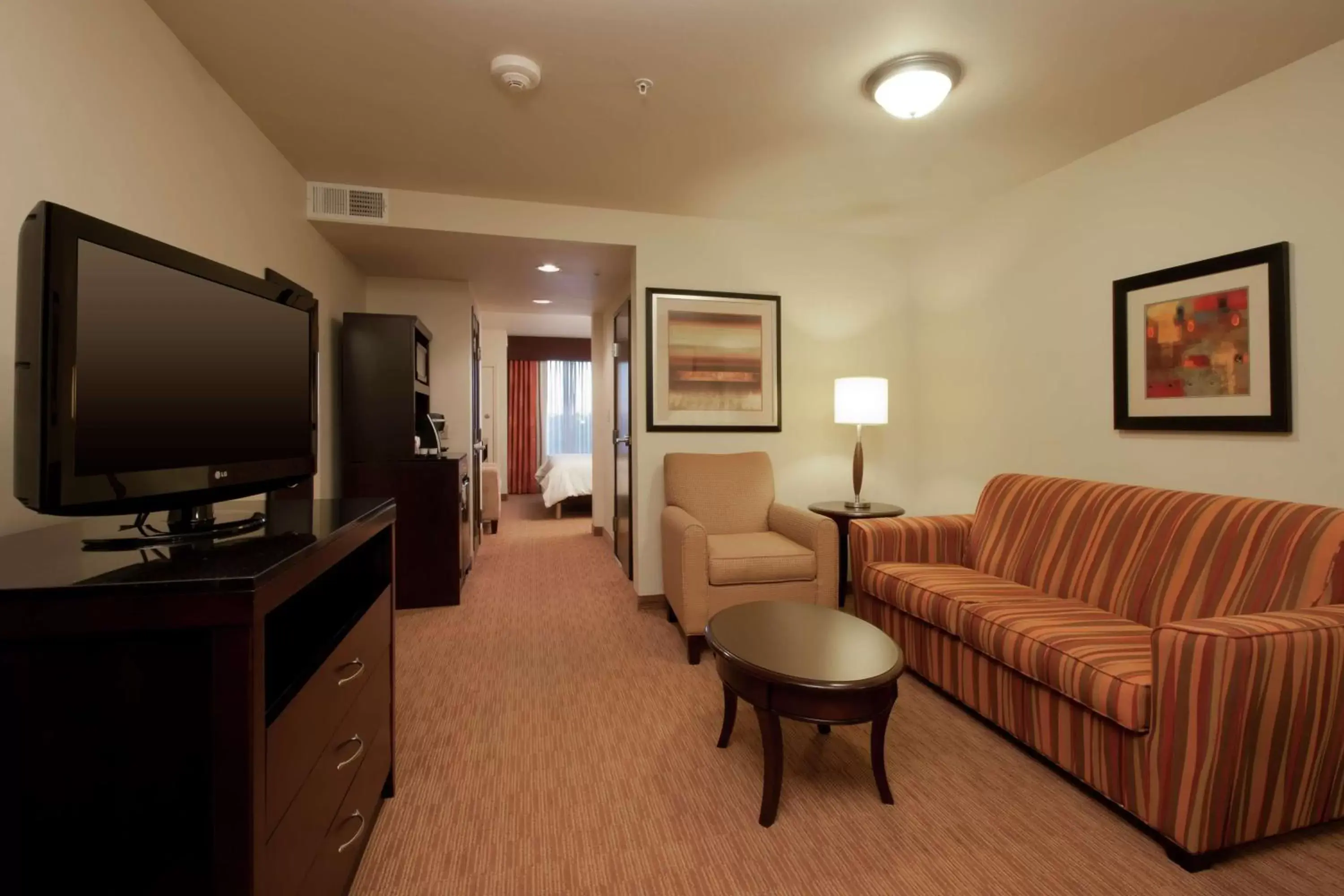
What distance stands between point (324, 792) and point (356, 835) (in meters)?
0.29

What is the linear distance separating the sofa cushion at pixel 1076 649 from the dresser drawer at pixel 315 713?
1.89 meters

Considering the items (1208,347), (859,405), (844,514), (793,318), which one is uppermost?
(793,318)

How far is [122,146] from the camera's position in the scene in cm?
160

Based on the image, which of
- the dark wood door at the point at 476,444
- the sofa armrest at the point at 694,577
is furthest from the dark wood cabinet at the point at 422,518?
the sofa armrest at the point at 694,577

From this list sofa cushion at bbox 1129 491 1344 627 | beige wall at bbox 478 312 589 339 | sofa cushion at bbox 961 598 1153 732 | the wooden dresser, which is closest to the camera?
the wooden dresser

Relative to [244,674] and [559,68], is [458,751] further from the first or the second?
[559,68]

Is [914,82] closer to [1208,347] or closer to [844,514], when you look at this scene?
[1208,347]

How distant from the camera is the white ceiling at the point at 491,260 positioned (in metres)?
3.17

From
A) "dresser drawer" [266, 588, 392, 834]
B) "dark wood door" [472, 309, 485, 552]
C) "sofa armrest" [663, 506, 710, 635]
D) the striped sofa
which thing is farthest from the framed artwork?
"dresser drawer" [266, 588, 392, 834]

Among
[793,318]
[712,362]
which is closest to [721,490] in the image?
[712,362]

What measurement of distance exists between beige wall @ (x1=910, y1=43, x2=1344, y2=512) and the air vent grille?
128 inches

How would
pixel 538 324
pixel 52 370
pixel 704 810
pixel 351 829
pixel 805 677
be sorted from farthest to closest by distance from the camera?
pixel 538 324 → pixel 704 810 → pixel 805 677 → pixel 351 829 → pixel 52 370

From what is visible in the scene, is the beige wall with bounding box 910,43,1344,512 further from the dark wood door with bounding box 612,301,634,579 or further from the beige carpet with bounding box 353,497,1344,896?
the dark wood door with bounding box 612,301,634,579

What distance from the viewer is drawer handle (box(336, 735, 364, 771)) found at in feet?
3.98
